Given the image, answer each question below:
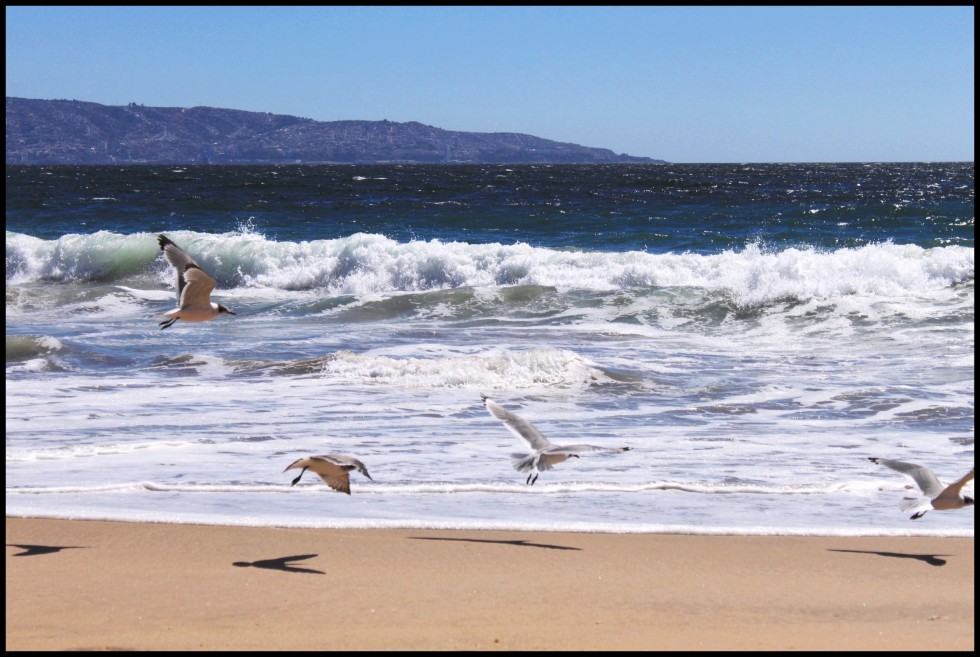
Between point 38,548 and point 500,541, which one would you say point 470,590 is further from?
point 38,548

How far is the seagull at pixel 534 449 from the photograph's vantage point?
15.2 feet

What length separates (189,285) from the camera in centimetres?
538

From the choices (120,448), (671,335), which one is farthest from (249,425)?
(671,335)

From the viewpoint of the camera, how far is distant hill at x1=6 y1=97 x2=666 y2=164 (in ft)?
366

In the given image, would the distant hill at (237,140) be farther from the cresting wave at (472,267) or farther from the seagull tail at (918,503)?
the seagull tail at (918,503)

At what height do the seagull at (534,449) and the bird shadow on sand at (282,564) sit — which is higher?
the seagull at (534,449)

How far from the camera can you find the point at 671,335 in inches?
510

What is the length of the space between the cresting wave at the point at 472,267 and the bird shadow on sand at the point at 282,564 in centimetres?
1111

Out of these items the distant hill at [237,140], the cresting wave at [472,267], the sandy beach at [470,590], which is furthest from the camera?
the distant hill at [237,140]

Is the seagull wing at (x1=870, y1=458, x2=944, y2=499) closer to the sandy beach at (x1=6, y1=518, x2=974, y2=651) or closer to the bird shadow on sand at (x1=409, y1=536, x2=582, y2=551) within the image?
the sandy beach at (x1=6, y1=518, x2=974, y2=651)

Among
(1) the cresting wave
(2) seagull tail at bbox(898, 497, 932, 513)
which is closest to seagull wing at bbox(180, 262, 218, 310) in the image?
(2) seagull tail at bbox(898, 497, 932, 513)

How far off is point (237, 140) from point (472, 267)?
11953 centimetres

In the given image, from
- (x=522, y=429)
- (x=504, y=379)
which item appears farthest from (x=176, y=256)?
(x=504, y=379)

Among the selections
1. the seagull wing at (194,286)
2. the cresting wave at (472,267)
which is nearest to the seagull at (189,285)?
the seagull wing at (194,286)
